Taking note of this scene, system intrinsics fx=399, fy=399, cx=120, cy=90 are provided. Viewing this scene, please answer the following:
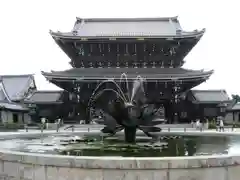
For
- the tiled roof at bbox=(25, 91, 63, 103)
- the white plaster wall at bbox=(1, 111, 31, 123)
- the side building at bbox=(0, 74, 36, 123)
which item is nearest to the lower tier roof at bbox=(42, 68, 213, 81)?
the tiled roof at bbox=(25, 91, 63, 103)

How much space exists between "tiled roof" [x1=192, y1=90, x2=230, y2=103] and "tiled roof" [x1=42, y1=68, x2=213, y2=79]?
14.2 feet

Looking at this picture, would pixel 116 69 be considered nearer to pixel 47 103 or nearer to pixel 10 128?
pixel 47 103

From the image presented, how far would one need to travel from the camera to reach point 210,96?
153 ft

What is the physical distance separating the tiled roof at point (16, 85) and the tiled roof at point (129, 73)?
15297 mm

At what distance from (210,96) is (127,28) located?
1251 cm

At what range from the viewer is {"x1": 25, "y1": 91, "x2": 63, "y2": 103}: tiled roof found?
152 ft

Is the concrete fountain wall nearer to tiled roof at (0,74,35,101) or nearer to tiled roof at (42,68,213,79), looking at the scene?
tiled roof at (42,68,213,79)

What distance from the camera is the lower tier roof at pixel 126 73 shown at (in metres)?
40.8

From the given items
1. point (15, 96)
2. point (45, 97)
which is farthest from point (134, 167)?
point (15, 96)

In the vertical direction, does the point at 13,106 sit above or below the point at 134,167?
above

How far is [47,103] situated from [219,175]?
126 feet

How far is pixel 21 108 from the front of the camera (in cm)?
5084

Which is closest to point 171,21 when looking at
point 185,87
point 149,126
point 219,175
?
point 185,87

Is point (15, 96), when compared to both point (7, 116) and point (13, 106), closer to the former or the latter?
point (13, 106)
